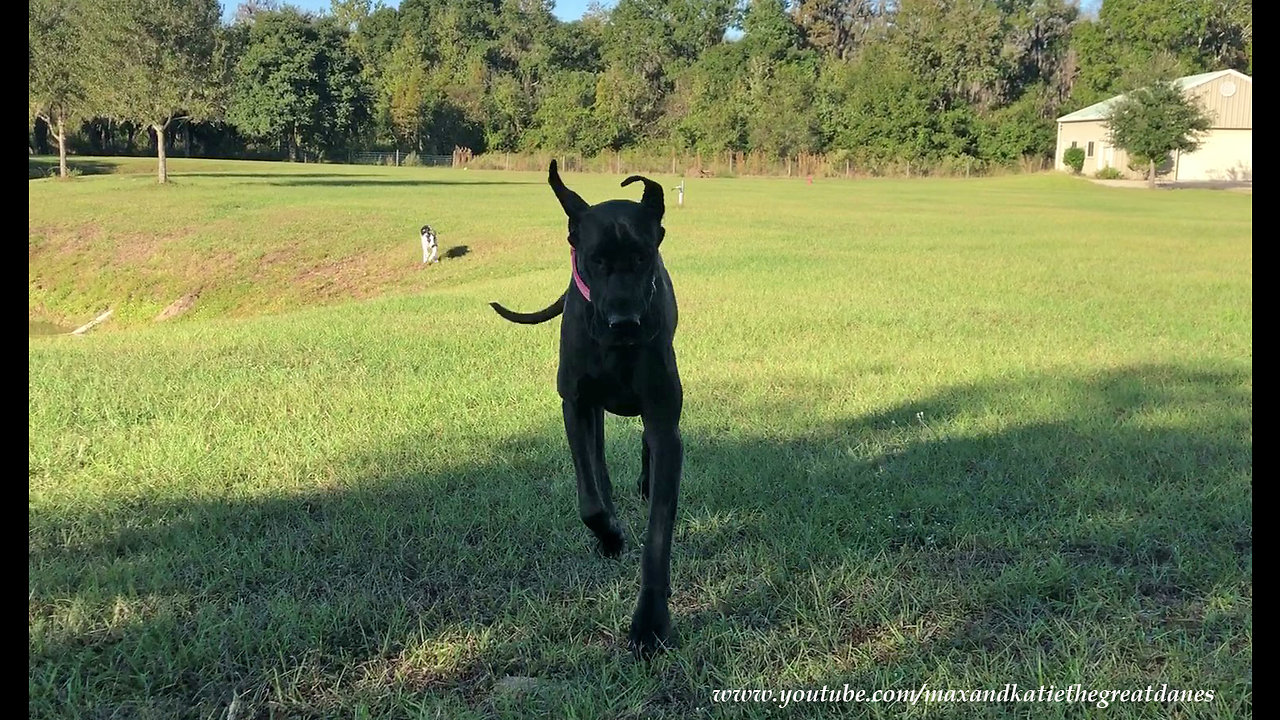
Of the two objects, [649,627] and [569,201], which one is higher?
[569,201]

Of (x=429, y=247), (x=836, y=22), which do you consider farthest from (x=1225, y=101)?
(x=429, y=247)

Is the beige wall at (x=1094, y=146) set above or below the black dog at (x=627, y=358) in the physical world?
above

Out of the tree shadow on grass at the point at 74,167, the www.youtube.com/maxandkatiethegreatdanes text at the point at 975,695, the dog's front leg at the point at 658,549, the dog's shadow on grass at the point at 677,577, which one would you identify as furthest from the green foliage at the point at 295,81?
the www.youtube.com/maxandkatiethegreatdanes text at the point at 975,695

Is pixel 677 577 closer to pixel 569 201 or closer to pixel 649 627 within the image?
pixel 649 627

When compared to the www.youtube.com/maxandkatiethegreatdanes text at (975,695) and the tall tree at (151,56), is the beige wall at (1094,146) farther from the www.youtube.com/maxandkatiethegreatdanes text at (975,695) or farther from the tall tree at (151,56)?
the www.youtube.com/maxandkatiethegreatdanes text at (975,695)

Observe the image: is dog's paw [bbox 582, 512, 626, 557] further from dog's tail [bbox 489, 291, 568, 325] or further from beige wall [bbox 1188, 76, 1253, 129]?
beige wall [bbox 1188, 76, 1253, 129]

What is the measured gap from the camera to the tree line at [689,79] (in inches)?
2400

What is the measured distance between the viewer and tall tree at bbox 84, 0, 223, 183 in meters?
31.1

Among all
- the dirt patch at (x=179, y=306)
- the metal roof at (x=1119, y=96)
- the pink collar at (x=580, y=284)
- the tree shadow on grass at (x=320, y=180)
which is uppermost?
the metal roof at (x=1119, y=96)

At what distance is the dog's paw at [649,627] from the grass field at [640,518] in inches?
Answer: 1.9

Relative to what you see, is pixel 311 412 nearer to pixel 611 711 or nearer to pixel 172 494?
pixel 172 494

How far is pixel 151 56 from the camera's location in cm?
3152

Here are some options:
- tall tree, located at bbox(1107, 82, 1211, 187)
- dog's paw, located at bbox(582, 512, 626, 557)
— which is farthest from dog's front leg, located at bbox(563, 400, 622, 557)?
tall tree, located at bbox(1107, 82, 1211, 187)

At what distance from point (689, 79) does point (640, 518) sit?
69632 millimetres
